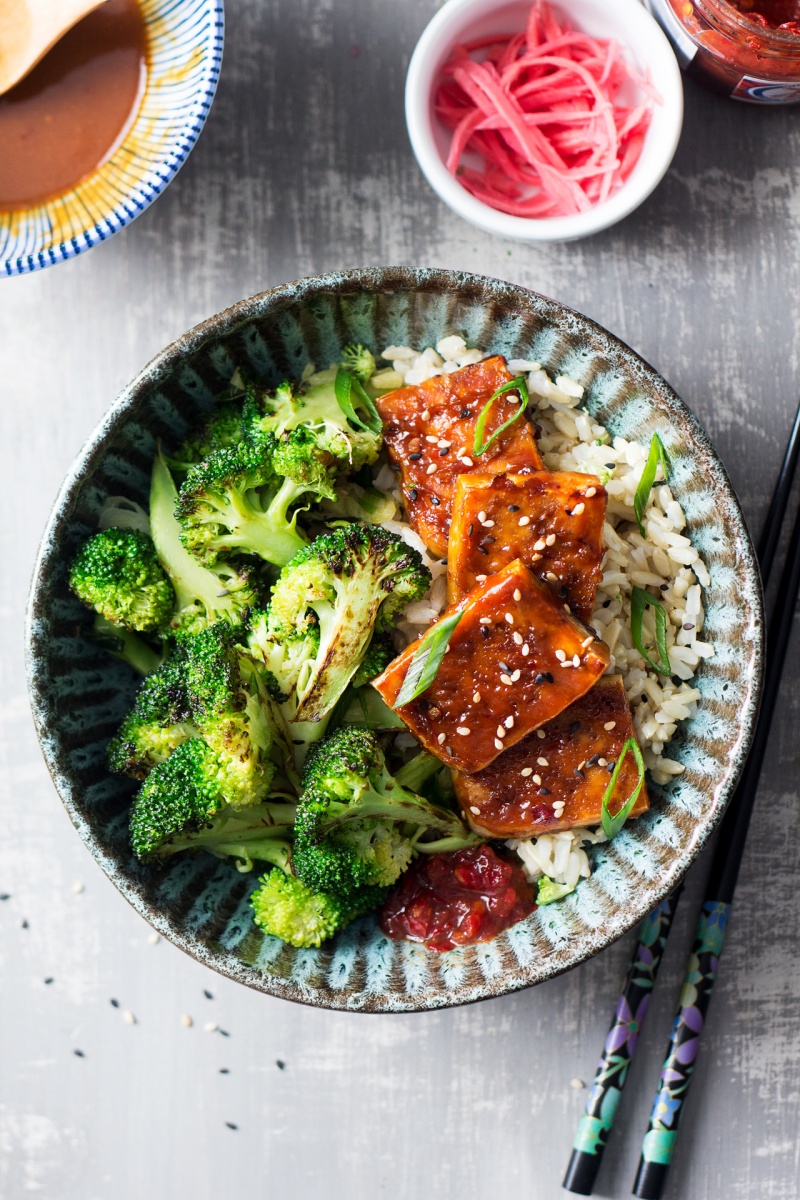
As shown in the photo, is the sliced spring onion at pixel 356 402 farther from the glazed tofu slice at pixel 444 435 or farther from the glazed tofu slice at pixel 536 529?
the glazed tofu slice at pixel 536 529

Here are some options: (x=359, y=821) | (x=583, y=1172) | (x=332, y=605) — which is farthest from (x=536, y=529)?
(x=583, y=1172)

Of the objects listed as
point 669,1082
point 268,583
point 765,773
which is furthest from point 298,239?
point 669,1082

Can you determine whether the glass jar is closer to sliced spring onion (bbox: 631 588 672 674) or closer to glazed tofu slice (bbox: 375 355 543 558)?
glazed tofu slice (bbox: 375 355 543 558)

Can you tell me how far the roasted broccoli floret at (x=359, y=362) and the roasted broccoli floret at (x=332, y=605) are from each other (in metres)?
0.45

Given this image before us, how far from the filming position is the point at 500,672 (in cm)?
215

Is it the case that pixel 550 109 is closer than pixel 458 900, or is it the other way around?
pixel 458 900

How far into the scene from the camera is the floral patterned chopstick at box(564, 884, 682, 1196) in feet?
8.55

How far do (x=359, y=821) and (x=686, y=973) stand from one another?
113 centimetres

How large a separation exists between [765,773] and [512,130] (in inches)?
73.5

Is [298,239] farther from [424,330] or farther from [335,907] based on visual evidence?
[335,907]

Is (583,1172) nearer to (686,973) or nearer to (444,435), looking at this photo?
(686,973)

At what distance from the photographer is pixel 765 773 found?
268cm

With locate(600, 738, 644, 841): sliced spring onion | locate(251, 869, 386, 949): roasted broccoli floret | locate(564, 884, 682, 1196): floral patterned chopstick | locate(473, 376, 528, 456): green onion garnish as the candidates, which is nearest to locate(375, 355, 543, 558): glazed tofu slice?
locate(473, 376, 528, 456): green onion garnish

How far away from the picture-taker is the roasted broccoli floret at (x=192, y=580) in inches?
90.4
